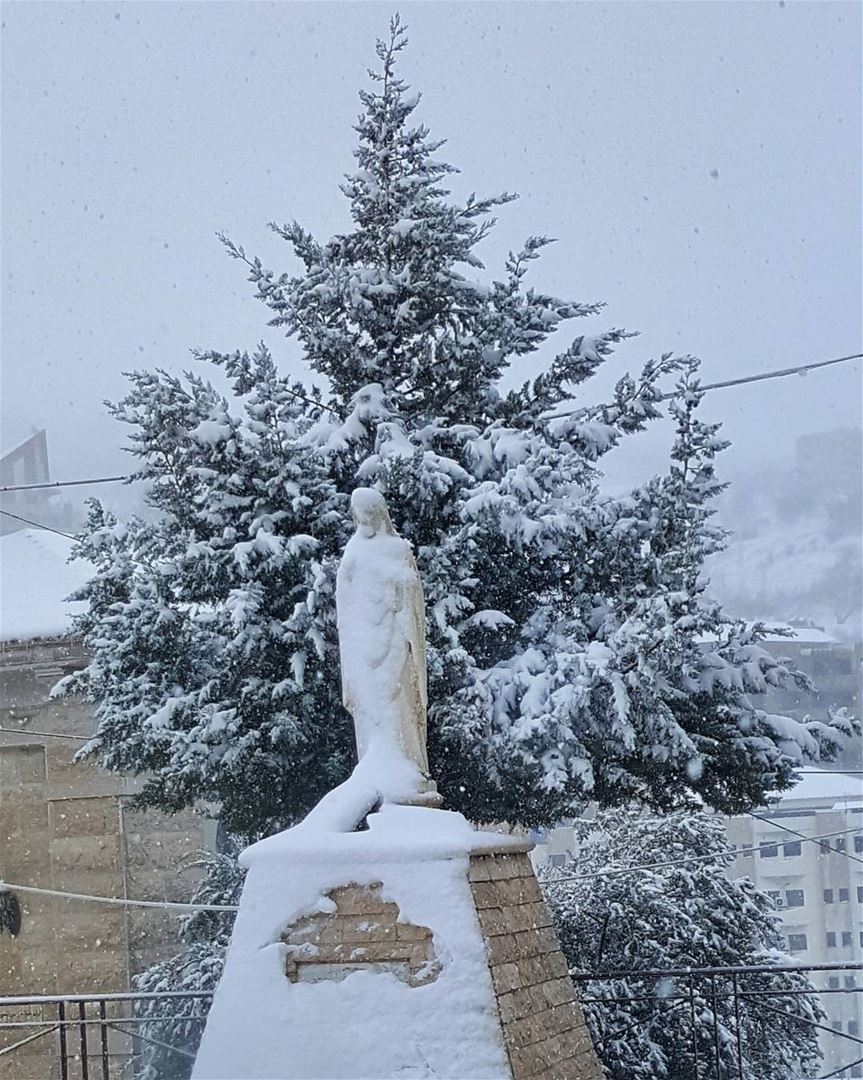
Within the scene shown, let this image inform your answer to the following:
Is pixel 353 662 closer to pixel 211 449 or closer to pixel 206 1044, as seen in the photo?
pixel 206 1044

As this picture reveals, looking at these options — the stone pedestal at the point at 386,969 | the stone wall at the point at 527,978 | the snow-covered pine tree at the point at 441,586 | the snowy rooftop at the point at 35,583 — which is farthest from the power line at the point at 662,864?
the snowy rooftop at the point at 35,583

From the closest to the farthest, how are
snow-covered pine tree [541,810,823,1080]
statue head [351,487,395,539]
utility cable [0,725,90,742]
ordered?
statue head [351,487,395,539] < snow-covered pine tree [541,810,823,1080] < utility cable [0,725,90,742]

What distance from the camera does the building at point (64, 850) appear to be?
14.9 metres

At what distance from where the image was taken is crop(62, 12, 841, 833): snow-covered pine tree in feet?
29.4

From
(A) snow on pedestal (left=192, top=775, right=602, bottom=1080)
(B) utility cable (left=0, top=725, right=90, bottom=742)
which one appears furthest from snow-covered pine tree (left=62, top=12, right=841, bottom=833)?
(B) utility cable (left=0, top=725, right=90, bottom=742)

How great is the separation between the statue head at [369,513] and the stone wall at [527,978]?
1.58 m

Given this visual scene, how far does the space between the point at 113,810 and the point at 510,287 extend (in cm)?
747

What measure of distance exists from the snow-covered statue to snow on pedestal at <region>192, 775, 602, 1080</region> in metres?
0.32

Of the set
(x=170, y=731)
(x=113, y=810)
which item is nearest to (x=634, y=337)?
(x=170, y=731)

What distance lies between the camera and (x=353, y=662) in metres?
6.69

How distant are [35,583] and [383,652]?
36.1ft

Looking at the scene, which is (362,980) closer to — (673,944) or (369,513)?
(369,513)

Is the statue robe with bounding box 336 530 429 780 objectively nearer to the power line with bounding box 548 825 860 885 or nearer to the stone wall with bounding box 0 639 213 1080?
the power line with bounding box 548 825 860 885

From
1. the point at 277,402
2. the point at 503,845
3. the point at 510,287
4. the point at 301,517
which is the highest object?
the point at 510,287
